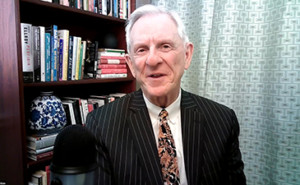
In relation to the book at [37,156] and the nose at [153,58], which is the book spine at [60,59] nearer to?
the book at [37,156]

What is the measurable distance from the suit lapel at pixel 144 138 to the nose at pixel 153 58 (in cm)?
21

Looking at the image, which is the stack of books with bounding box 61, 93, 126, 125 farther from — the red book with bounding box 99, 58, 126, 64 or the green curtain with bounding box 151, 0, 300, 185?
the green curtain with bounding box 151, 0, 300, 185

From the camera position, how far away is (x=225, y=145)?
1064 mm

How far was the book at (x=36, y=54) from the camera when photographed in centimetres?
130

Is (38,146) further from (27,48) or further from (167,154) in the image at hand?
(167,154)

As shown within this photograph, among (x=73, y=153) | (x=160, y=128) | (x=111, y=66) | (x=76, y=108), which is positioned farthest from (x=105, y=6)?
(x=73, y=153)

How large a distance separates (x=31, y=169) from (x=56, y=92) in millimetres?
577

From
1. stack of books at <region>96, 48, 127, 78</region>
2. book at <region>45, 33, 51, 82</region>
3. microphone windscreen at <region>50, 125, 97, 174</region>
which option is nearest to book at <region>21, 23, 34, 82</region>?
book at <region>45, 33, 51, 82</region>

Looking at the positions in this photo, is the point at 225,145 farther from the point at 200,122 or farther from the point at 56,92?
the point at 56,92

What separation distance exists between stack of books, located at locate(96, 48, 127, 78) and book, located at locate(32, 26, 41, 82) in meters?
0.47

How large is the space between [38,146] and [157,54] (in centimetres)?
87

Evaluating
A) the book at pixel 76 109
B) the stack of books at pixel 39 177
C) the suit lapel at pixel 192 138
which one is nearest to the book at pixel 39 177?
the stack of books at pixel 39 177

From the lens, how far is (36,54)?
51.4 inches

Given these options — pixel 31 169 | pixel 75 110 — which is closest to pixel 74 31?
pixel 75 110
